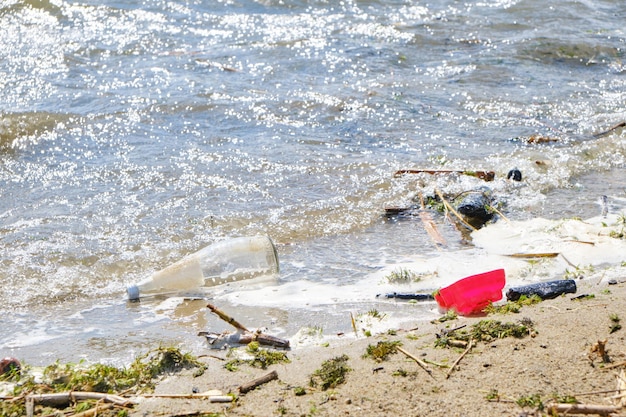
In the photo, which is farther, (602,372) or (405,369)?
(405,369)

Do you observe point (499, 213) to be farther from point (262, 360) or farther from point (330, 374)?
point (330, 374)

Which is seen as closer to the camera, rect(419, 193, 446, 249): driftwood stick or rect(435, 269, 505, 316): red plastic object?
rect(435, 269, 505, 316): red plastic object

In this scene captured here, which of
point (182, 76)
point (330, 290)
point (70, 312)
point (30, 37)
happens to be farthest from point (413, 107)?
point (30, 37)

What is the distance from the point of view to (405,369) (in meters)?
3.17

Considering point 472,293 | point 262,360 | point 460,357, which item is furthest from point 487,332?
point 262,360

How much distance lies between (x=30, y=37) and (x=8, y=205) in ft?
18.2

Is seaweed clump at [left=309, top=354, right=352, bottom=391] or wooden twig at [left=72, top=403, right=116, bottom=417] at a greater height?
wooden twig at [left=72, top=403, right=116, bottom=417]

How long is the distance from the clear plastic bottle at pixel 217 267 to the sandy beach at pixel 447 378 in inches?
50.2

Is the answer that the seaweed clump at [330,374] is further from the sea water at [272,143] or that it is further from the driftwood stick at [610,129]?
the driftwood stick at [610,129]

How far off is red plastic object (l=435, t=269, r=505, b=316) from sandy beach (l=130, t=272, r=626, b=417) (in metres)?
0.46

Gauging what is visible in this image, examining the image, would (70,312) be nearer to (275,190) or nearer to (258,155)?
(275,190)

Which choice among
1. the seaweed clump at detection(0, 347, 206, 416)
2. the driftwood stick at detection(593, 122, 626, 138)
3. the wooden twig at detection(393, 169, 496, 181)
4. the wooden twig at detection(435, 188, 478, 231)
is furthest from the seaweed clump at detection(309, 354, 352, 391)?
the driftwood stick at detection(593, 122, 626, 138)

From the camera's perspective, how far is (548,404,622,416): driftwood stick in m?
2.59

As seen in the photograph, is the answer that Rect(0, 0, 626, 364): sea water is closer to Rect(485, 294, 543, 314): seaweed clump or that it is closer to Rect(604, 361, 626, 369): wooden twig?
Rect(485, 294, 543, 314): seaweed clump
